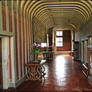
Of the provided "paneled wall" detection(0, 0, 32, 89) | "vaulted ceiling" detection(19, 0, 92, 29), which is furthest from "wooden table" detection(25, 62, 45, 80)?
"vaulted ceiling" detection(19, 0, 92, 29)

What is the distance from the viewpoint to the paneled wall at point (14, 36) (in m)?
3.47

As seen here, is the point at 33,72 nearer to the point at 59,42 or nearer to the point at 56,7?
the point at 56,7

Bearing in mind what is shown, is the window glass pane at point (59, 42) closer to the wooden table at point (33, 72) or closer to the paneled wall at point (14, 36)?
the wooden table at point (33, 72)

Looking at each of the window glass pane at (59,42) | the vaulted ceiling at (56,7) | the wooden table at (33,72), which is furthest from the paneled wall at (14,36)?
the window glass pane at (59,42)

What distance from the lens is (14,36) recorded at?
3973 millimetres

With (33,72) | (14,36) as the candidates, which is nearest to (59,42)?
(33,72)

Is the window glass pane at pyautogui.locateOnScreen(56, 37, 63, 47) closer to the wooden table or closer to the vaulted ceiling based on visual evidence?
the vaulted ceiling

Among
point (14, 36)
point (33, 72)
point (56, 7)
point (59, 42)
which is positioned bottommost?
point (33, 72)

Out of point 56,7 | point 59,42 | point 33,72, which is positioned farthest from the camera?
point 59,42

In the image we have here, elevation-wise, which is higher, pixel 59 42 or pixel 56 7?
pixel 56 7

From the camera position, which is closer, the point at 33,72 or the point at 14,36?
the point at 14,36

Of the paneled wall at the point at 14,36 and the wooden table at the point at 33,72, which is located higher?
the paneled wall at the point at 14,36

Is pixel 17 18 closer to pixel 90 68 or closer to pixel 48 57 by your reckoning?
pixel 90 68

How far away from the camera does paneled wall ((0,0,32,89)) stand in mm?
3468
